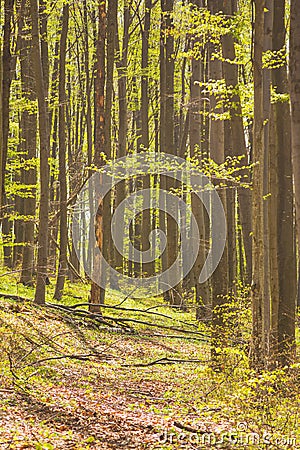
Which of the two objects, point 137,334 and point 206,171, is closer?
point 206,171

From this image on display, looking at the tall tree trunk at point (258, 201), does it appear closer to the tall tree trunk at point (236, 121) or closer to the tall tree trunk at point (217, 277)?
the tall tree trunk at point (217, 277)

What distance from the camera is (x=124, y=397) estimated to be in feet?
30.5

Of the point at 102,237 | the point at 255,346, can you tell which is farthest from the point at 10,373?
the point at 102,237

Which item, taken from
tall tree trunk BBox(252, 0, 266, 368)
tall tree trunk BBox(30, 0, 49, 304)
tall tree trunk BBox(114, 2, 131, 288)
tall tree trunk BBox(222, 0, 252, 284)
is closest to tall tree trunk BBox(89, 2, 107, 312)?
tall tree trunk BBox(30, 0, 49, 304)

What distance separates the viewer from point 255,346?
9383 mm

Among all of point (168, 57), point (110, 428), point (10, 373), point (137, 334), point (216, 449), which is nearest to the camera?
point (216, 449)

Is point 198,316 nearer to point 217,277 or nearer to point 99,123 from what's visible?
point 99,123

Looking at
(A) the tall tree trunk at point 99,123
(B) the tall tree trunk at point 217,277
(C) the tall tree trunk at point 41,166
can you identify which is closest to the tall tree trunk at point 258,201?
(B) the tall tree trunk at point 217,277

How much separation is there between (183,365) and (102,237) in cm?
528

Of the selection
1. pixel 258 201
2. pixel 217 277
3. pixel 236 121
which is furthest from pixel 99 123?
pixel 258 201

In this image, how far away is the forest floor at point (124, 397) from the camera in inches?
267

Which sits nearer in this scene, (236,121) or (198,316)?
(236,121)

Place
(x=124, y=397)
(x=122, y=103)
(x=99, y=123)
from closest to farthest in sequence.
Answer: (x=124, y=397)
(x=99, y=123)
(x=122, y=103)

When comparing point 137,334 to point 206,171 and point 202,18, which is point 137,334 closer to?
point 206,171
